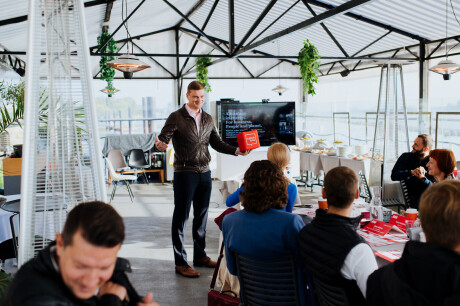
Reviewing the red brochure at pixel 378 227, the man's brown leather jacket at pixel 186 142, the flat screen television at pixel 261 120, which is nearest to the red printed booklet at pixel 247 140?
the man's brown leather jacket at pixel 186 142

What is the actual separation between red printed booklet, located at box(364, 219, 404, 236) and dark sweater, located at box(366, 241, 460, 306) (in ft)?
4.13

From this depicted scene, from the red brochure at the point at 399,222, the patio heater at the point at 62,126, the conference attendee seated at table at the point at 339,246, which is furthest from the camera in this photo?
the red brochure at the point at 399,222

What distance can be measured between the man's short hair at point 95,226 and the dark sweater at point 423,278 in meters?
0.88

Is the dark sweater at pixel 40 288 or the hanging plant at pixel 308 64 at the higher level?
the hanging plant at pixel 308 64

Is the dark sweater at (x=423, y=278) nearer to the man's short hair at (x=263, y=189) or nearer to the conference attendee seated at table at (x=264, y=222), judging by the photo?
the conference attendee seated at table at (x=264, y=222)

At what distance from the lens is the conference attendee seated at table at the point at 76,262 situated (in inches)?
43.5

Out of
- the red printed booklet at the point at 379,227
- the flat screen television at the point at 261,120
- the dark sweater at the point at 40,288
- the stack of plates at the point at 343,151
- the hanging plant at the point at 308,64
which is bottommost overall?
the red printed booklet at the point at 379,227

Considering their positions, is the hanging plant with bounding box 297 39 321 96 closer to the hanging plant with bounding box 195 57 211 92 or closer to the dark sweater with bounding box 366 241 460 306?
the hanging plant with bounding box 195 57 211 92

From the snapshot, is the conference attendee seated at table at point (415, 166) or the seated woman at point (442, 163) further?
the conference attendee seated at table at point (415, 166)

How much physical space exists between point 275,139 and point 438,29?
18.1ft

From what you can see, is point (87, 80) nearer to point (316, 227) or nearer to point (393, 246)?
point (316, 227)

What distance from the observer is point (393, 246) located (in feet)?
7.78

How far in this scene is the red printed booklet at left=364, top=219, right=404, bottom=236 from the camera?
102 inches

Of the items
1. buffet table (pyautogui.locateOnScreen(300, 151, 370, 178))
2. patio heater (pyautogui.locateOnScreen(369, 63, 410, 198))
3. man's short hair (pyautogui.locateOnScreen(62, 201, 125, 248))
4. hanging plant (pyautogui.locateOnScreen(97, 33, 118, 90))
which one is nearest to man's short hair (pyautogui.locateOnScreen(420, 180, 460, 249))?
man's short hair (pyautogui.locateOnScreen(62, 201, 125, 248))
